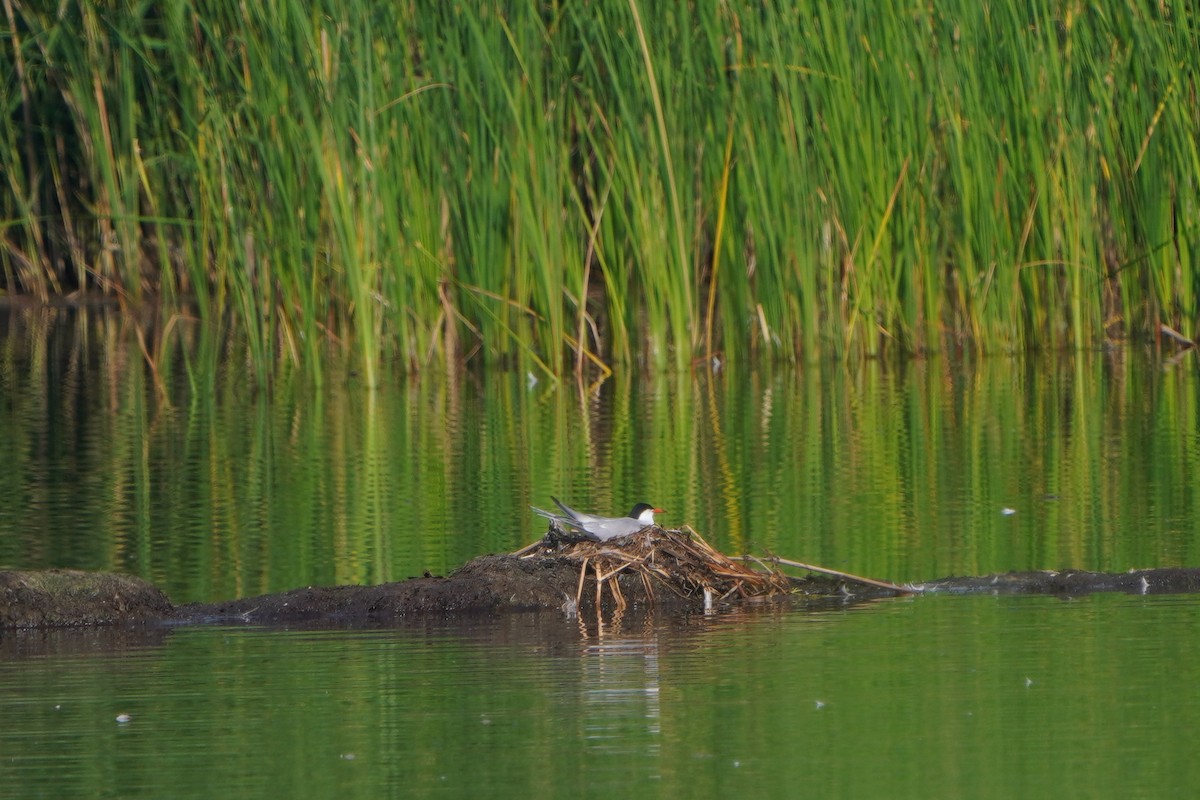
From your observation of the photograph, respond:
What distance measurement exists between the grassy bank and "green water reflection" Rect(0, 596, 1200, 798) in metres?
6.05

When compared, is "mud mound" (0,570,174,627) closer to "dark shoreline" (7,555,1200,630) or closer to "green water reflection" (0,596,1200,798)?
"dark shoreline" (7,555,1200,630)

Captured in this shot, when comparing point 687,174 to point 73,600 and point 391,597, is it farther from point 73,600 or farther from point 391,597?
point 73,600

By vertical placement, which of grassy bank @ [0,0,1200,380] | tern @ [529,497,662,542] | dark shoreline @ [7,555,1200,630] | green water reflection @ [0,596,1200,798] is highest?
grassy bank @ [0,0,1200,380]

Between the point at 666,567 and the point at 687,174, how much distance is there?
650cm

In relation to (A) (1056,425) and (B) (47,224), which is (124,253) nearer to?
(B) (47,224)

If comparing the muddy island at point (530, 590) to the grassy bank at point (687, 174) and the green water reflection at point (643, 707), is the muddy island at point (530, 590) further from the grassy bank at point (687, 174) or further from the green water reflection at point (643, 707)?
the grassy bank at point (687, 174)

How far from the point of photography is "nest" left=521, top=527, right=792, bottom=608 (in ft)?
19.2

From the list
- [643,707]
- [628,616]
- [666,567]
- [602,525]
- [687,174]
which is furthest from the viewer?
[687,174]

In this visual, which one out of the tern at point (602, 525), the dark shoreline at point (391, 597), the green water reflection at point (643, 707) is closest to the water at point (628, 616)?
the green water reflection at point (643, 707)

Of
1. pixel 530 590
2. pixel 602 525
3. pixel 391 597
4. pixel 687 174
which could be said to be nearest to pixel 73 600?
pixel 391 597

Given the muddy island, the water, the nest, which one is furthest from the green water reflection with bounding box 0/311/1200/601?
the nest

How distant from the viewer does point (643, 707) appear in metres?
4.47

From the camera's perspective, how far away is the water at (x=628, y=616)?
13.2 feet

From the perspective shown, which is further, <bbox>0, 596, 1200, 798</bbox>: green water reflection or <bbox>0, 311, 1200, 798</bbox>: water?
<bbox>0, 311, 1200, 798</bbox>: water
